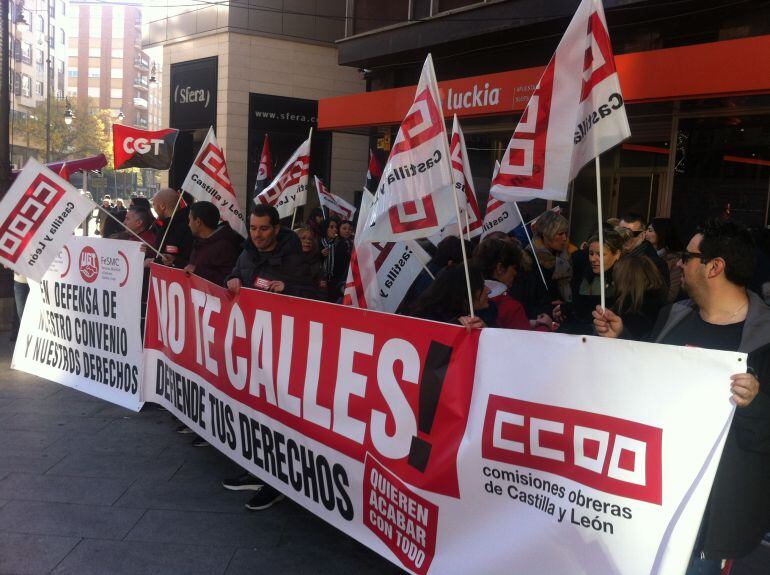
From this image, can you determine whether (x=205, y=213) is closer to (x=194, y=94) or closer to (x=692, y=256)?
(x=692, y=256)

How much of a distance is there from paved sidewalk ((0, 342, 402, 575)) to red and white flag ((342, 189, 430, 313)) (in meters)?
1.50

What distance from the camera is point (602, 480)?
280 cm

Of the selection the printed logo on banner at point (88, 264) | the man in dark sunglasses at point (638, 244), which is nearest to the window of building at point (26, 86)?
the printed logo on banner at point (88, 264)

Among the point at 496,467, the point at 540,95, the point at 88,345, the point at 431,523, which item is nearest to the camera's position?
the point at 496,467

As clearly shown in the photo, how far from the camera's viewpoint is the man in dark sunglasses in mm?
5562

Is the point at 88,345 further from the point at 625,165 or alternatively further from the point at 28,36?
the point at 28,36

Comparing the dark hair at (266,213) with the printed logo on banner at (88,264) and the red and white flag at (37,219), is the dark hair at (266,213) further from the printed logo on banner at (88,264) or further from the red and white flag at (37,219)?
the printed logo on banner at (88,264)

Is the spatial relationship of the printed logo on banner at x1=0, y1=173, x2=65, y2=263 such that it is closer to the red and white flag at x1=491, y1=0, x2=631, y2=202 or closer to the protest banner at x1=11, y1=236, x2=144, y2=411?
the protest banner at x1=11, y1=236, x2=144, y2=411

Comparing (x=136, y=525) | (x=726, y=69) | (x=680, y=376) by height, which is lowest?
(x=136, y=525)

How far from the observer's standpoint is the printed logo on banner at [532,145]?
12.0 ft

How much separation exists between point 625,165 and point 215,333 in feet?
30.4

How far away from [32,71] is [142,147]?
72708 millimetres

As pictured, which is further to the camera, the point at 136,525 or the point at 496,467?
the point at 136,525

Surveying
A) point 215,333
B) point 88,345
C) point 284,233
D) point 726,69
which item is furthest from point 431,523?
point 726,69
